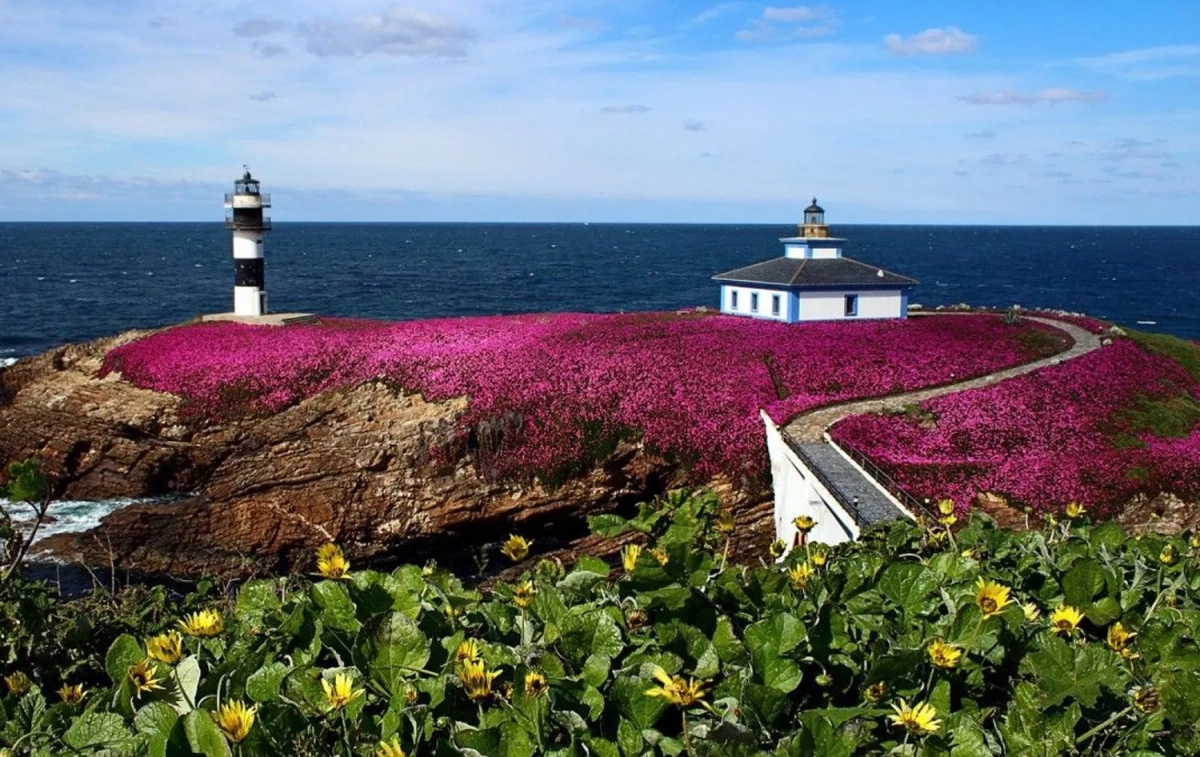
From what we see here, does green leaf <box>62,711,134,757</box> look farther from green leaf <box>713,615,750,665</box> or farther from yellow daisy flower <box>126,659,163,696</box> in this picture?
green leaf <box>713,615,750,665</box>

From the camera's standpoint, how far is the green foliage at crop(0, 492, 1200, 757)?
11.6ft

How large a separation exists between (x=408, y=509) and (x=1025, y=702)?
88.6 feet

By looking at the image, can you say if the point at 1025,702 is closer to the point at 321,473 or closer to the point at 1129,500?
the point at 1129,500

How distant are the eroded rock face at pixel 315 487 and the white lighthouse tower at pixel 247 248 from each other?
14.3 m

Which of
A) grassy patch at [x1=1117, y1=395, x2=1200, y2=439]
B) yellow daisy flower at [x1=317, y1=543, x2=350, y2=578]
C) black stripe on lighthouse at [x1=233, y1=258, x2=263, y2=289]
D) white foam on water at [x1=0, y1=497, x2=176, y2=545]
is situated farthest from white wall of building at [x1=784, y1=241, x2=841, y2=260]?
yellow daisy flower at [x1=317, y1=543, x2=350, y2=578]

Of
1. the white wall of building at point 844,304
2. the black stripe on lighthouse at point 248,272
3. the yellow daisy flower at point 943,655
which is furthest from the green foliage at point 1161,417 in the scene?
the black stripe on lighthouse at point 248,272

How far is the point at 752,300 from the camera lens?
45.1m

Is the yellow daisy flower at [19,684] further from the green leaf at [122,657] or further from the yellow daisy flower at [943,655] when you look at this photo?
the yellow daisy flower at [943,655]

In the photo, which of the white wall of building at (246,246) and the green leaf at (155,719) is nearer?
the green leaf at (155,719)

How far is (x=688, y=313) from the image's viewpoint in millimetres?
47250

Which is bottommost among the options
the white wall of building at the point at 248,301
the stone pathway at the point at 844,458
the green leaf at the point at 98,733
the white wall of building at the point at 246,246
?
the stone pathway at the point at 844,458

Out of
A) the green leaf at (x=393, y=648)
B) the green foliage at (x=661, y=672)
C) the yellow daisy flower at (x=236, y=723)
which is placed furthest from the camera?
the green leaf at (x=393, y=648)

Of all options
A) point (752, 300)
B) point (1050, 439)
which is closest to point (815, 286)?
point (752, 300)

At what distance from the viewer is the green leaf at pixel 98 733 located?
3.49 metres
